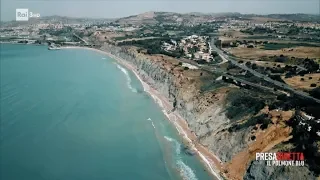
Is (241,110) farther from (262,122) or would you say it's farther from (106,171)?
(106,171)

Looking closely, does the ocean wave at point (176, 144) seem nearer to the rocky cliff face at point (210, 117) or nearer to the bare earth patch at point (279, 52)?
the rocky cliff face at point (210, 117)

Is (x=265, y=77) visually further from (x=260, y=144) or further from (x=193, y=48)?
(x=193, y=48)

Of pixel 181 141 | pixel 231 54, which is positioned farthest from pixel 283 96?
pixel 231 54

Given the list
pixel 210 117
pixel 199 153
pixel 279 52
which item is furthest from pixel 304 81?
pixel 279 52

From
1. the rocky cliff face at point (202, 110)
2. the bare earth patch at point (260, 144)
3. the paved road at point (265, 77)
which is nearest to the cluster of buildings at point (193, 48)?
the paved road at point (265, 77)

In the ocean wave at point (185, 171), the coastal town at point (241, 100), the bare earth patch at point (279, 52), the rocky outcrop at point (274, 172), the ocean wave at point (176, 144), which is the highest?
the bare earth patch at point (279, 52)

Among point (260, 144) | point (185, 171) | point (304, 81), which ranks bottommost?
point (185, 171)
